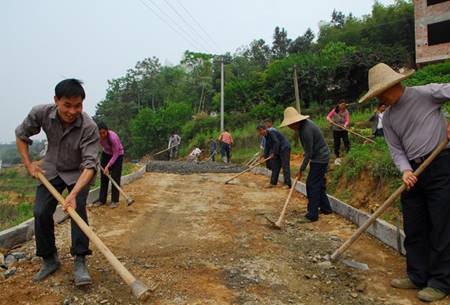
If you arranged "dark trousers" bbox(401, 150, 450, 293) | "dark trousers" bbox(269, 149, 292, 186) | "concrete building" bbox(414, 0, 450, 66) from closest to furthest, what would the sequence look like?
"dark trousers" bbox(401, 150, 450, 293)
"dark trousers" bbox(269, 149, 292, 186)
"concrete building" bbox(414, 0, 450, 66)

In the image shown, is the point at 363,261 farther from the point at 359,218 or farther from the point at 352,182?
the point at 352,182

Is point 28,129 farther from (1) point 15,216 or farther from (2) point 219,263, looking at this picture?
(1) point 15,216

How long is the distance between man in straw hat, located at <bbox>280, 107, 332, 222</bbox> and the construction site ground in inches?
11.0

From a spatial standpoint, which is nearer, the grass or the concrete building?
the grass

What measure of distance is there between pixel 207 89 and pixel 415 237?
143 ft

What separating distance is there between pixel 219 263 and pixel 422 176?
201cm

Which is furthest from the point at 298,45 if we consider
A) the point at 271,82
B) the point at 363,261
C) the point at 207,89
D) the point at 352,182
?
the point at 363,261

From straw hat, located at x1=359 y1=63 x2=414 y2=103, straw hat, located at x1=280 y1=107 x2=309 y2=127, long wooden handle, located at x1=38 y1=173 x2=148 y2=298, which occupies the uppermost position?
straw hat, located at x1=359 y1=63 x2=414 y2=103

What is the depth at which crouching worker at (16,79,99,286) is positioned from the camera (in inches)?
138

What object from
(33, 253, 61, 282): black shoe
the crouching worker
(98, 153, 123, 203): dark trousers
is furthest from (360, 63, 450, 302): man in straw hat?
(98, 153, 123, 203): dark trousers

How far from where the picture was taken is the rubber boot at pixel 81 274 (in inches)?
131

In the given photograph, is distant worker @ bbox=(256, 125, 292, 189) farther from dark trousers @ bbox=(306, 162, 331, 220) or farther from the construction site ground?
dark trousers @ bbox=(306, 162, 331, 220)

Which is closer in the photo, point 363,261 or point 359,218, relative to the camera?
point 363,261

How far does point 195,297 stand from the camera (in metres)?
3.23
